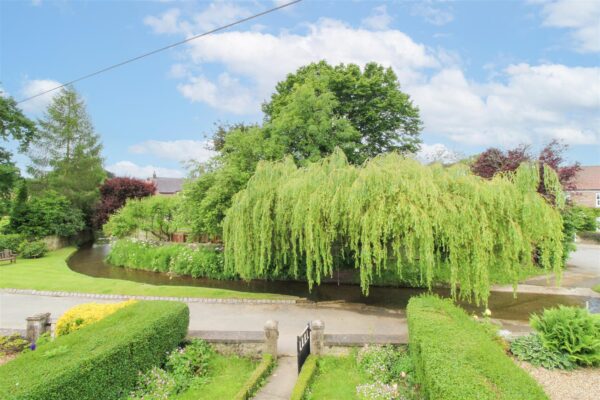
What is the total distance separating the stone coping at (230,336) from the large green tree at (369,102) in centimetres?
1544

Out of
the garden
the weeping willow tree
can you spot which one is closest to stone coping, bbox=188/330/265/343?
the garden

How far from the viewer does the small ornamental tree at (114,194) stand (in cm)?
3027

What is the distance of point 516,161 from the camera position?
57.5 ft

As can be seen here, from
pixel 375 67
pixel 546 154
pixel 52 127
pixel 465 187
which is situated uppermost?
pixel 375 67

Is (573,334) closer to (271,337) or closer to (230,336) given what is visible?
(271,337)

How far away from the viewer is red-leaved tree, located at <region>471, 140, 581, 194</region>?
1755cm

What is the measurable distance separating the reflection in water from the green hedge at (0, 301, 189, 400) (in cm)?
718

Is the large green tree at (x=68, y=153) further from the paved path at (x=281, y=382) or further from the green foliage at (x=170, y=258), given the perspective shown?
the paved path at (x=281, y=382)

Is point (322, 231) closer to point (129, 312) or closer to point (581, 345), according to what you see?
point (129, 312)

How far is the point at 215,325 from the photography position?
9.90 meters

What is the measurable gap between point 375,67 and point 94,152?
2432 centimetres

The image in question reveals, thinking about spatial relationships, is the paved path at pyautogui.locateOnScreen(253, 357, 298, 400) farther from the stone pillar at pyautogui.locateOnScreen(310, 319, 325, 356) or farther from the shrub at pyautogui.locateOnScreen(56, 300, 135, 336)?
the shrub at pyautogui.locateOnScreen(56, 300, 135, 336)

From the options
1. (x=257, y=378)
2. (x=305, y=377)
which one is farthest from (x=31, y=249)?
(x=305, y=377)

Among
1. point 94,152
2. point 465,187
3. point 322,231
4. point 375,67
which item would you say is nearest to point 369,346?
point 322,231
